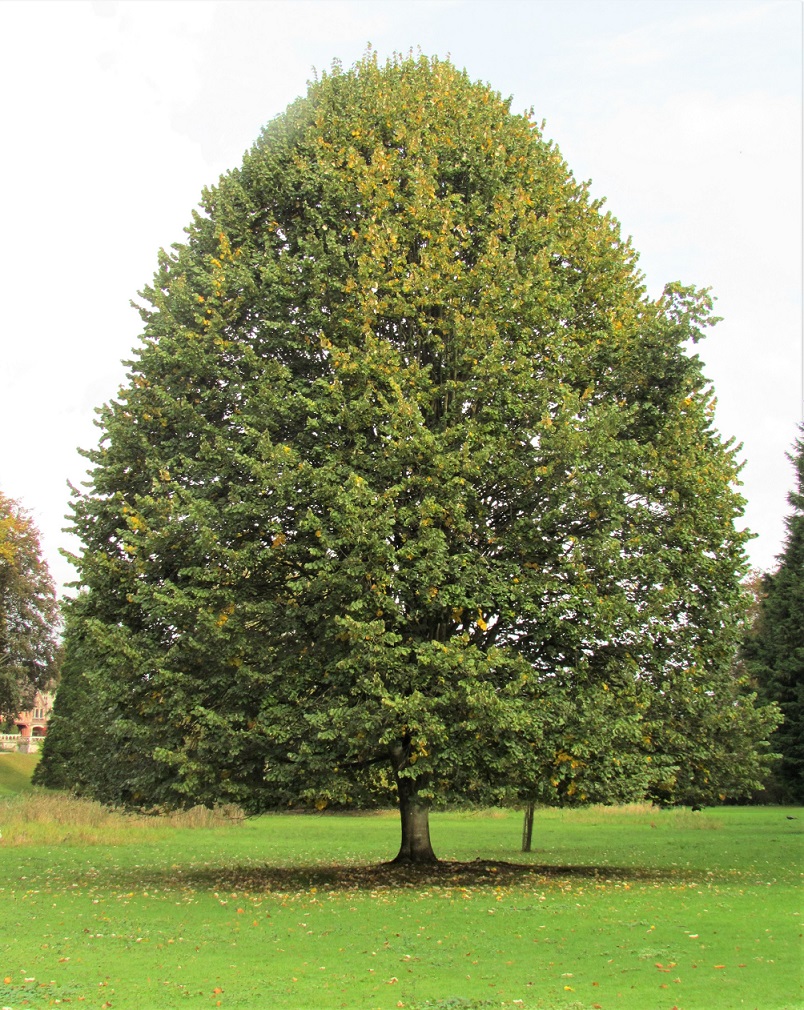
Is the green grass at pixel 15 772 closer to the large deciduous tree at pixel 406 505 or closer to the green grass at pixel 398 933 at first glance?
the green grass at pixel 398 933

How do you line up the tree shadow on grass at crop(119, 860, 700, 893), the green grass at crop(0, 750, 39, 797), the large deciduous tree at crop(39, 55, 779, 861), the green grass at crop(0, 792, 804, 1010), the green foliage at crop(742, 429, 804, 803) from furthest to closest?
the green grass at crop(0, 750, 39, 797)
the green foliage at crop(742, 429, 804, 803)
the tree shadow on grass at crop(119, 860, 700, 893)
the large deciduous tree at crop(39, 55, 779, 861)
the green grass at crop(0, 792, 804, 1010)

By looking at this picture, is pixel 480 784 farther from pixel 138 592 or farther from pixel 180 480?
pixel 180 480

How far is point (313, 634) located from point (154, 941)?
5.79m

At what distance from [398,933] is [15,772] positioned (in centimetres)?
5231

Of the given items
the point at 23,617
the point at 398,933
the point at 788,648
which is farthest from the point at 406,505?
the point at 23,617

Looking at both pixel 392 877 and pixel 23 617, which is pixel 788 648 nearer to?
pixel 392 877

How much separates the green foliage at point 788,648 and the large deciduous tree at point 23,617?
38549mm

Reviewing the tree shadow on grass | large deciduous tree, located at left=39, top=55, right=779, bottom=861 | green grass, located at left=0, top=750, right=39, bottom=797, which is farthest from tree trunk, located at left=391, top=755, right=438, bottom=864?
green grass, located at left=0, top=750, right=39, bottom=797

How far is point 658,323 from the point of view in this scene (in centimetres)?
1761

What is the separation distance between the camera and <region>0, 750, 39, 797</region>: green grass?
50100mm

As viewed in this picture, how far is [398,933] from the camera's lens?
11.5m

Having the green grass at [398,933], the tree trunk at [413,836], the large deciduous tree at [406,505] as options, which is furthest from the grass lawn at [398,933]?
the large deciduous tree at [406,505]

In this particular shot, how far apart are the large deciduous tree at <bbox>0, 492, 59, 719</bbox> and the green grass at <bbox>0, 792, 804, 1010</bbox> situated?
29.4 meters

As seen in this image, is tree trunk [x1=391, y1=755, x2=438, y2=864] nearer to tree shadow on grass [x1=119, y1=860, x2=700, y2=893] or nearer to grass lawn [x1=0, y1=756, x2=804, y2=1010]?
tree shadow on grass [x1=119, y1=860, x2=700, y2=893]
